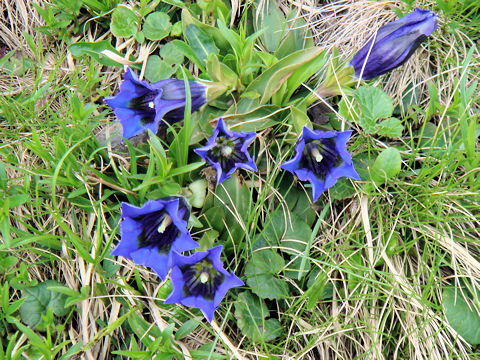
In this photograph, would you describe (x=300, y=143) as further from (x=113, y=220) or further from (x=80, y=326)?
(x=80, y=326)

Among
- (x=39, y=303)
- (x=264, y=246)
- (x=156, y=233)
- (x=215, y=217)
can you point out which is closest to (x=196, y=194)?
(x=215, y=217)

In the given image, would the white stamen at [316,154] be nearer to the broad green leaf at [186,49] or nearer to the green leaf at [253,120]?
the green leaf at [253,120]

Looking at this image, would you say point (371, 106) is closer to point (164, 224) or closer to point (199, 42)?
point (199, 42)

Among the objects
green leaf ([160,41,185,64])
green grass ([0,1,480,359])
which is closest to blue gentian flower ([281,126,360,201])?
green grass ([0,1,480,359])

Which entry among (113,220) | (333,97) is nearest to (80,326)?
(113,220)

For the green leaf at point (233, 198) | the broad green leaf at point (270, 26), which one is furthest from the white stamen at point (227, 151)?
the broad green leaf at point (270, 26)

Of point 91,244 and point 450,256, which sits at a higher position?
point 91,244
